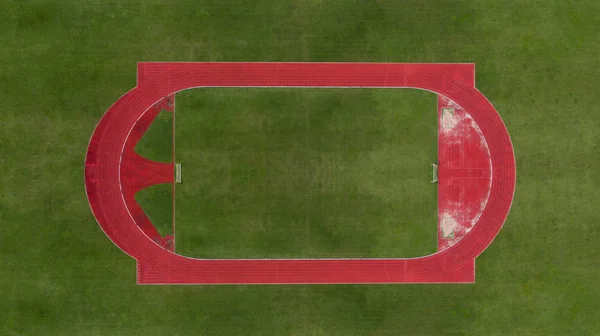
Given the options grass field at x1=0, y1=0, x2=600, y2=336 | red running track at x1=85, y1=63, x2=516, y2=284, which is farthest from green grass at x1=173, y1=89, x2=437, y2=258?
red running track at x1=85, y1=63, x2=516, y2=284

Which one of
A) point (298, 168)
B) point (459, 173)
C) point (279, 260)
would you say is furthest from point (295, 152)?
point (459, 173)

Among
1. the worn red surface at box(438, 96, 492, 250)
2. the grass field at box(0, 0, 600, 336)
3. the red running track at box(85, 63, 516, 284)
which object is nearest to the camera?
the grass field at box(0, 0, 600, 336)

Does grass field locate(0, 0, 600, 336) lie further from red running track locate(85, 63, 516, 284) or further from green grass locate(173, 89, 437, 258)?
red running track locate(85, 63, 516, 284)

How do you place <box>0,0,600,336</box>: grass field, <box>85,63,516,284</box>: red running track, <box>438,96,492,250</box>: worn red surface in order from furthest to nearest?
<box>438,96,492,250</box>: worn red surface → <box>85,63,516,284</box>: red running track → <box>0,0,600,336</box>: grass field

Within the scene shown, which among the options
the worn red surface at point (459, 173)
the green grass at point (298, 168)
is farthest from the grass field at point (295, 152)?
the worn red surface at point (459, 173)

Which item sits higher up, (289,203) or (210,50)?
(210,50)

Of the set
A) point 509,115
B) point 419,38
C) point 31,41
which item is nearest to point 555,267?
point 509,115

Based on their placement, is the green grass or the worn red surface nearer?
the green grass

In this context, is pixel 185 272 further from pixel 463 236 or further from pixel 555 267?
pixel 555 267
